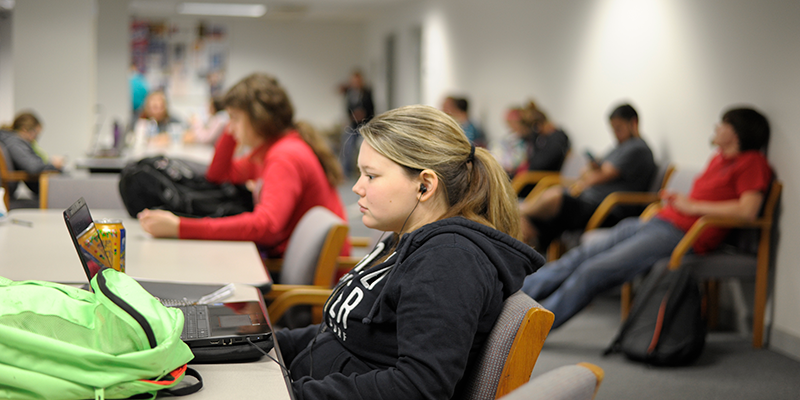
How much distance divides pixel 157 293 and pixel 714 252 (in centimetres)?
264

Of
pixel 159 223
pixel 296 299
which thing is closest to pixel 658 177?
pixel 296 299

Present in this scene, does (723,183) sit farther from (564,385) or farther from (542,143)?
(564,385)

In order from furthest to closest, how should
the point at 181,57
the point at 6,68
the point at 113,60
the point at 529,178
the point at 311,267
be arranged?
the point at 181,57, the point at 6,68, the point at 113,60, the point at 529,178, the point at 311,267

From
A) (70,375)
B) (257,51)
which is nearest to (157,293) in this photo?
(70,375)

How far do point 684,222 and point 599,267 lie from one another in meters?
0.50

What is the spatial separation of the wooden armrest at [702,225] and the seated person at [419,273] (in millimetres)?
1958

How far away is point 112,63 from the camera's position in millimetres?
8000

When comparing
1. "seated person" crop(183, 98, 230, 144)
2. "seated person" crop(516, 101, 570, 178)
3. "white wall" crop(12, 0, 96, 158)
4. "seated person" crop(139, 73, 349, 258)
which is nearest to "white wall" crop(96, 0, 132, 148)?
"seated person" crop(183, 98, 230, 144)

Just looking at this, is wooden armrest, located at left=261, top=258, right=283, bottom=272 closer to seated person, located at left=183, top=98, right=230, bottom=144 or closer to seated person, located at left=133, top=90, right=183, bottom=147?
seated person, located at left=183, top=98, right=230, bottom=144

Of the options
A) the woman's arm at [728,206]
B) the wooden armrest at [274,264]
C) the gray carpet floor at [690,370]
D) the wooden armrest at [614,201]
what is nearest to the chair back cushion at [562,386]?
the gray carpet floor at [690,370]

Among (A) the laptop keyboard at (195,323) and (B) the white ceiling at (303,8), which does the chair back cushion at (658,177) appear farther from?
(B) the white ceiling at (303,8)

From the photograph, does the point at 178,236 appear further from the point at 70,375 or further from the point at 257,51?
the point at 257,51

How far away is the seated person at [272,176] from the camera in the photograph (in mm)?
2291

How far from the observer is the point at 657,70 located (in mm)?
4406
